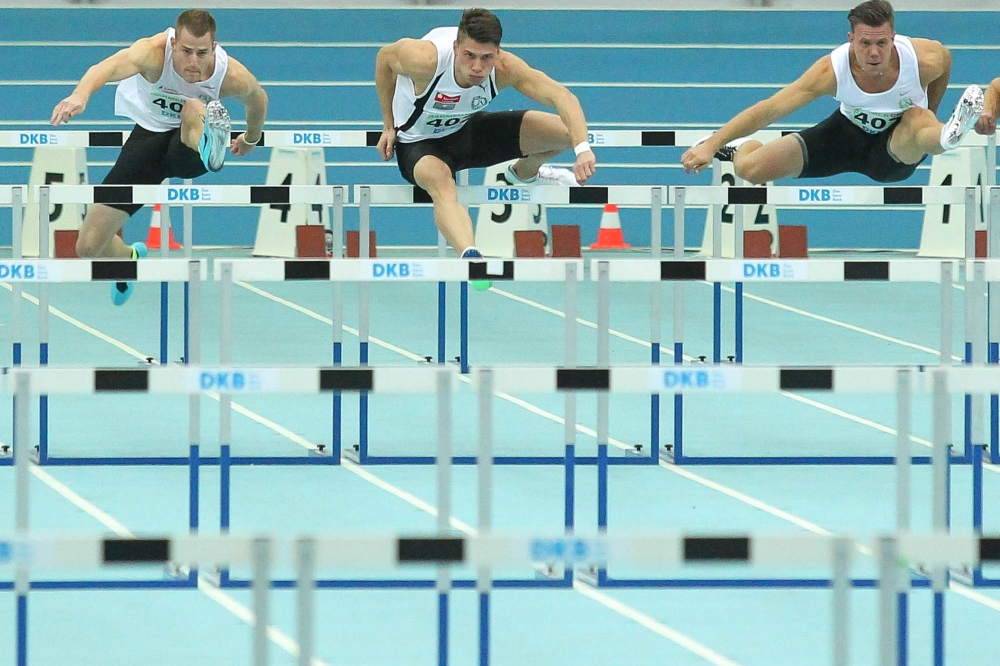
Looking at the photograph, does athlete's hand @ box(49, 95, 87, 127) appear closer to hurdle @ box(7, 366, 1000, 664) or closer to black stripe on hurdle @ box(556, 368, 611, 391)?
hurdle @ box(7, 366, 1000, 664)

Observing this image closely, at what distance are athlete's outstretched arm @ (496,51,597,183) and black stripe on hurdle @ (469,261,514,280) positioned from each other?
41.8 inches

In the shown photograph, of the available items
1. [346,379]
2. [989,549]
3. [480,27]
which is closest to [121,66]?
[480,27]

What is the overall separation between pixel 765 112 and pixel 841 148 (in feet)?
2.41

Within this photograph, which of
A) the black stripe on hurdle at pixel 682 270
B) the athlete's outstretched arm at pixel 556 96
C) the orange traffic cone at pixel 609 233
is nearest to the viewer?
the black stripe on hurdle at pixel 682 270

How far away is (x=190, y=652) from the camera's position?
446cm

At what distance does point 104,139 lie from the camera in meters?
8.11

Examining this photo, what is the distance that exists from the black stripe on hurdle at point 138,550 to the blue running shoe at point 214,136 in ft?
14.6

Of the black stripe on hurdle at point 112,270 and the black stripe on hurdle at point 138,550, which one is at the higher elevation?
the black stripe on hurdle at point 112,270

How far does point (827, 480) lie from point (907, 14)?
10.4 metres

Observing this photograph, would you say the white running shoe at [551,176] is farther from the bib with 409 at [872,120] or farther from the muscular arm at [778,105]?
the bib with 409 at [872,120]

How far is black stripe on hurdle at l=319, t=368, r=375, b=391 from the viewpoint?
3.69 m

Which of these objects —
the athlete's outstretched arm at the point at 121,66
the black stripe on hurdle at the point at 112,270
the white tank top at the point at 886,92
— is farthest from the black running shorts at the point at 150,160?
the white tank top at the point at 886,92

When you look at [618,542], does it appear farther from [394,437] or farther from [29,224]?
[29,224]

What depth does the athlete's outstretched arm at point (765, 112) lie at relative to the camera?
6.79 meters
